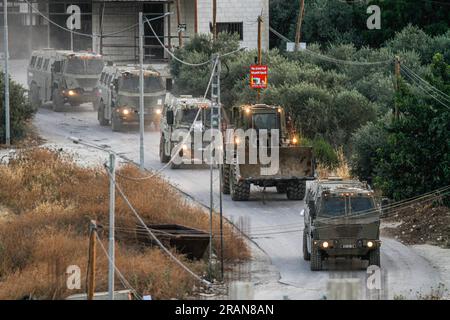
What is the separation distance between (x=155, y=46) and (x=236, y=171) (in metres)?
31.3

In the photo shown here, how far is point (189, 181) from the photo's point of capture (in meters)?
43.8

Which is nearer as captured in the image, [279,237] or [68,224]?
[68,224]

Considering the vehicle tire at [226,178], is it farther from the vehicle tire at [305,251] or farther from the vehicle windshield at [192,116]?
the vehicle tire at [305,251]

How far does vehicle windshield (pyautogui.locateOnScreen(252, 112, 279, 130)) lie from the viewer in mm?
40469

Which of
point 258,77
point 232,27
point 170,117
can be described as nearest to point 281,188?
point 170,117

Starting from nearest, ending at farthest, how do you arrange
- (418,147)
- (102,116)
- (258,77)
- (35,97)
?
1. (418,147)
2. (258,77)
3. (102,116)
4. (35,97)

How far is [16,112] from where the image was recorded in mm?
52812

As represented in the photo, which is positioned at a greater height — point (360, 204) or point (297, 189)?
point (360, 204)

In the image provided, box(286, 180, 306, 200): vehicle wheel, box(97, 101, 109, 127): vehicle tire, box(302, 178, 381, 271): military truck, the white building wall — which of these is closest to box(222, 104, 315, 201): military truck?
box(286, 180, 306, 200): vehicle wheel

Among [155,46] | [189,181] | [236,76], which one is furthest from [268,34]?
[189,181]

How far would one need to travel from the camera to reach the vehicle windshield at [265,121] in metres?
40.5

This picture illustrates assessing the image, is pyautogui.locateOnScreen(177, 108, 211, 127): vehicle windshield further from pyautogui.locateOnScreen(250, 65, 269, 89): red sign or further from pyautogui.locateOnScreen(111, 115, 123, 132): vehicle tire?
pyautogui.locateOnScreen(111, 115, 123, 132): vehicle tire

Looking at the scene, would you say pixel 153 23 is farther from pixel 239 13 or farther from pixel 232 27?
pixel 239 13

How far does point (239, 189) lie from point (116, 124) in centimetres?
1635
